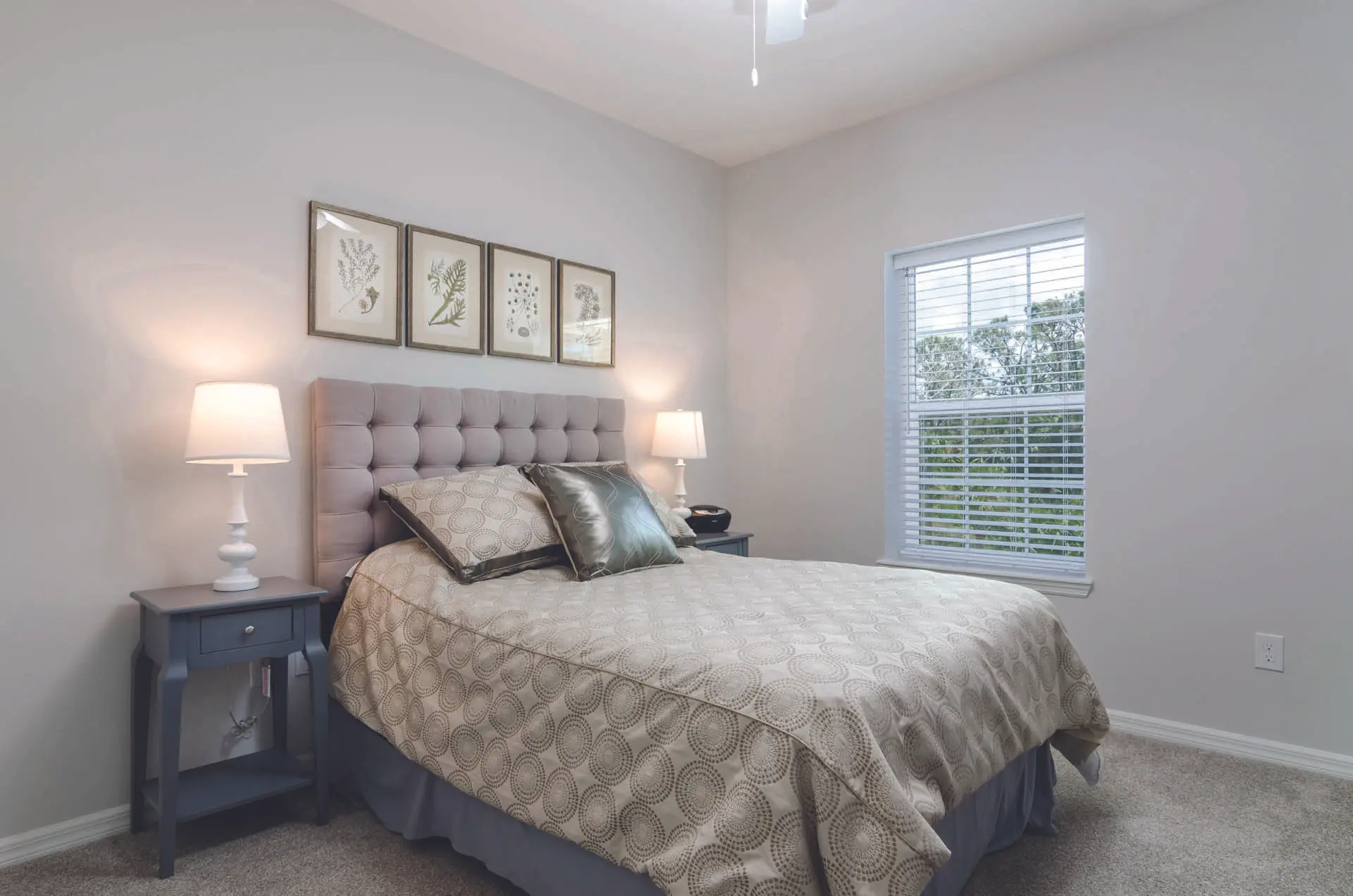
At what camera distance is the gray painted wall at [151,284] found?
2139mm

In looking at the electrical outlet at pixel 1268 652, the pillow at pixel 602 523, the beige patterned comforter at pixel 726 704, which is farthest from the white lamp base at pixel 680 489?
the electrical outlet at pixel 1268 652

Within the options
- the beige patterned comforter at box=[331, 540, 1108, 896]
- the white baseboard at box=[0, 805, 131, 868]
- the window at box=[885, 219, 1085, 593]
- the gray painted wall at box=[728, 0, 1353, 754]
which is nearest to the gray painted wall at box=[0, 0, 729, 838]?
the white baseboard at box=[0, 805, 131, 868]

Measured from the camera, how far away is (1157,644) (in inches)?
115

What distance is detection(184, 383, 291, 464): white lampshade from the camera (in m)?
2.16

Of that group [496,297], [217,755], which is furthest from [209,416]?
[496,297]

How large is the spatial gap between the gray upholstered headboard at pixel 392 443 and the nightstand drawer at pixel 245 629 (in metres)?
0.35

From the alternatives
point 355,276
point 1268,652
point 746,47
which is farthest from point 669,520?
point 1268,652

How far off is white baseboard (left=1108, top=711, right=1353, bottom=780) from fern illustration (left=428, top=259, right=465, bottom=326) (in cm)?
296

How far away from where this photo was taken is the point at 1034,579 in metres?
3.23

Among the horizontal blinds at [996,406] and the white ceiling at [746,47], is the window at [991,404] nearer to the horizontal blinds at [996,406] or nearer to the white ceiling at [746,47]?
the horizontal blinds at [996,406]

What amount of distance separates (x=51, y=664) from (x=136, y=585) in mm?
276

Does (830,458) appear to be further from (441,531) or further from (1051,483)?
(441,531)

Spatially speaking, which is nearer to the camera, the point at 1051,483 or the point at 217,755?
the point at 217,755

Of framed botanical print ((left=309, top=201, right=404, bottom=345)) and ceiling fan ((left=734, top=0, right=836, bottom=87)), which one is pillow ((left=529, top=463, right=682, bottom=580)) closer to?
framed botanical print ((left=309, top=201, right=404, bottom=345))
